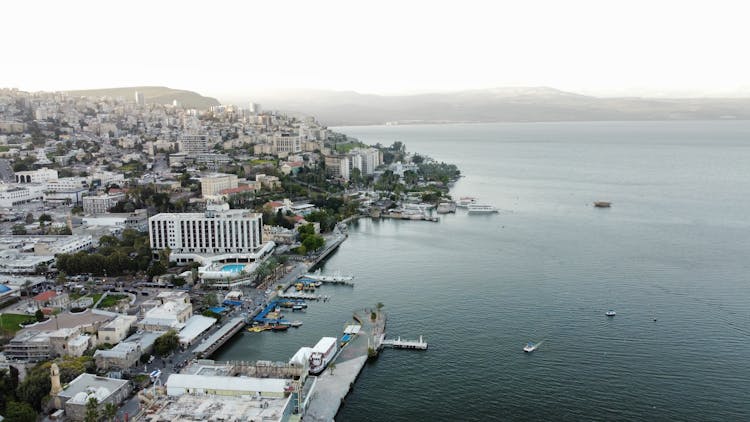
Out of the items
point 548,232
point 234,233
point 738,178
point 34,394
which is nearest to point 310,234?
point 234,233

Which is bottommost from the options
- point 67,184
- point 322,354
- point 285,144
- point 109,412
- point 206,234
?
point 322,354

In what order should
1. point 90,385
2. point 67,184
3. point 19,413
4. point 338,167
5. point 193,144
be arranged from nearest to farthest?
point 19,413, point 90,385, point 67,184, point 338,167, point 193,144

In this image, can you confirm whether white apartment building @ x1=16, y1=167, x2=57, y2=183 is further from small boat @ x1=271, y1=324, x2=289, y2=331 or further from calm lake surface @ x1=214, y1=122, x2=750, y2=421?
small boat @ x1=271, y1=324, x2=289, y2=331

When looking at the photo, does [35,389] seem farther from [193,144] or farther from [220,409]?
[193,144]

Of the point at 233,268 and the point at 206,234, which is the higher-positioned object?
the point at 206,234

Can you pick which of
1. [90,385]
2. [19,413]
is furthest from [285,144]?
[19,413]

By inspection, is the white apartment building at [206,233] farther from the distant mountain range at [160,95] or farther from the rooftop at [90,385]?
the distant mountain range at [160,95]
